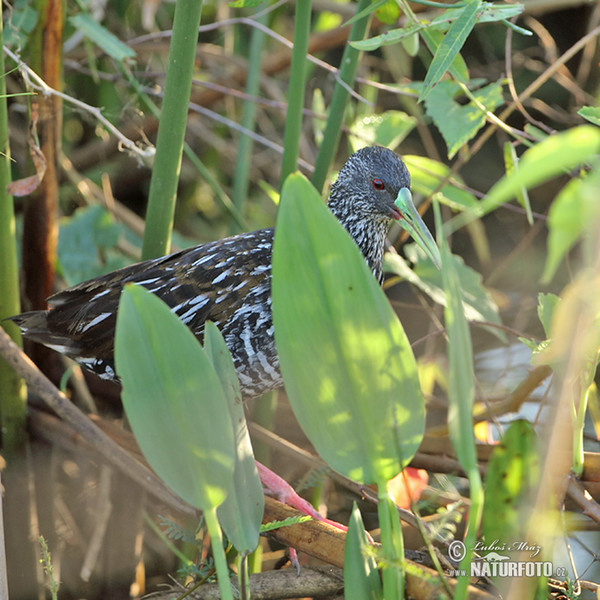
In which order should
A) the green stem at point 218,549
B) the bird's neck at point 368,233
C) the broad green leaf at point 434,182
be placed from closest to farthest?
the green stem at point 218,549 → the bird's neck at point 368,233 → the broad green leaf at point 434,182

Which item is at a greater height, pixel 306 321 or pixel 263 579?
pixel 306 321

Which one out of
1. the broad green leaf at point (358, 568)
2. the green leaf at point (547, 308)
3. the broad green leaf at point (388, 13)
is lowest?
the broad green leaf at point (358, 568)

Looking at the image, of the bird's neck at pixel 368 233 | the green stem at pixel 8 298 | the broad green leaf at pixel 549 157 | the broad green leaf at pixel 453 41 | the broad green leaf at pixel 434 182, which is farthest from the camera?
the broad green leaf at pixel 434 182

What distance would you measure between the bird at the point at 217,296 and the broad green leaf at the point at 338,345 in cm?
59

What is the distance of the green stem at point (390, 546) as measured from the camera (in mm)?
867

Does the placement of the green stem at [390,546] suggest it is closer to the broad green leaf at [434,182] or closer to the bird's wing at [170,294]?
the bird's wing at [170,294]

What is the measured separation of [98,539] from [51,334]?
46 cm

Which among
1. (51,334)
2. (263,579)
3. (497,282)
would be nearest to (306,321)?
(263,579)

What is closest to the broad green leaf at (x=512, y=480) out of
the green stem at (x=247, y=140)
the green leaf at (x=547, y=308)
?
the green leaf at (x=547, y=308)

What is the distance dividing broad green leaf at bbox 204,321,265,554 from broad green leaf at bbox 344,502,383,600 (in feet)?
0.39

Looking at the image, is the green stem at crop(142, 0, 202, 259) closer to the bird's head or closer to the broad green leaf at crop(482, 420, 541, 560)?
the bird's head

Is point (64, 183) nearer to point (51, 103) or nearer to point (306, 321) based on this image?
point (51, 103)

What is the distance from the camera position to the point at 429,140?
2668 mm

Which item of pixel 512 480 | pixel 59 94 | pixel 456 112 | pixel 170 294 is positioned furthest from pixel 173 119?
pixel 512 480
